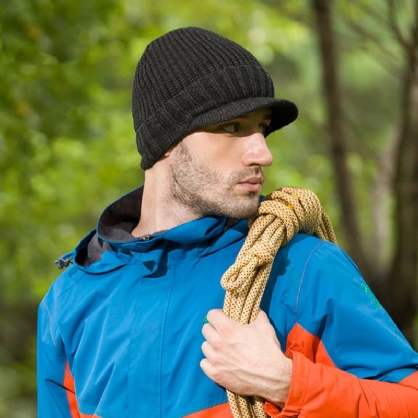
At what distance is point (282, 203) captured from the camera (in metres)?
1.94

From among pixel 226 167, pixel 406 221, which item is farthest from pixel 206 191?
pixel 406 221

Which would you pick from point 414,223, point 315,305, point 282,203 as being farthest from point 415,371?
point 414,223

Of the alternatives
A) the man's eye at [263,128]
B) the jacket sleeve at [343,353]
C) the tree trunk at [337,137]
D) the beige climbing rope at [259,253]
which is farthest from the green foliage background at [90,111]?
the jacket sleeve at [343,353]

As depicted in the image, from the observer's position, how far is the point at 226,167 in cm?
→ 196

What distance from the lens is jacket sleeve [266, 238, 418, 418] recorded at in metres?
1.66

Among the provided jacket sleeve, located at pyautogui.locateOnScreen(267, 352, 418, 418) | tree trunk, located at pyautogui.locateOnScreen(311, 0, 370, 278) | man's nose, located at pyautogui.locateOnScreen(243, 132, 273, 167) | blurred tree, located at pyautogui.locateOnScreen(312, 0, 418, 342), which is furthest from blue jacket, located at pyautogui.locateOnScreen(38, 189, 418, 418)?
tree trunk, located at pyautogui.locateOnScreen(311, 0, 370, 278)

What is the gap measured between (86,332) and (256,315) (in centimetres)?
55

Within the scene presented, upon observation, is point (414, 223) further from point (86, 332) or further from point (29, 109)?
point (86, 332)

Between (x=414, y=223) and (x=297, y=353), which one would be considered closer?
(x=297, y=353)

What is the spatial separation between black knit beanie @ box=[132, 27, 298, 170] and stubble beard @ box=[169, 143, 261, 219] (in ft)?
0.30

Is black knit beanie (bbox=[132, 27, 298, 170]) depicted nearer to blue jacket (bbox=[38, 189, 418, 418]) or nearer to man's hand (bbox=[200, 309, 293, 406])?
blue jacket (bbox=[38, 189, 418, 418])

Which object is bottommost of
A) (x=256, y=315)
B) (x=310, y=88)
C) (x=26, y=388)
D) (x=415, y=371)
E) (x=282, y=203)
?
(x=26, y=388)

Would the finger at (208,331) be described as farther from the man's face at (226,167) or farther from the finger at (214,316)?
the man's face at (226,167)

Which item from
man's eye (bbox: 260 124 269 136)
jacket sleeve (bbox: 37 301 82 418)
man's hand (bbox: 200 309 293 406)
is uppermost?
man's eye (bbox: 260 124 269 136)
